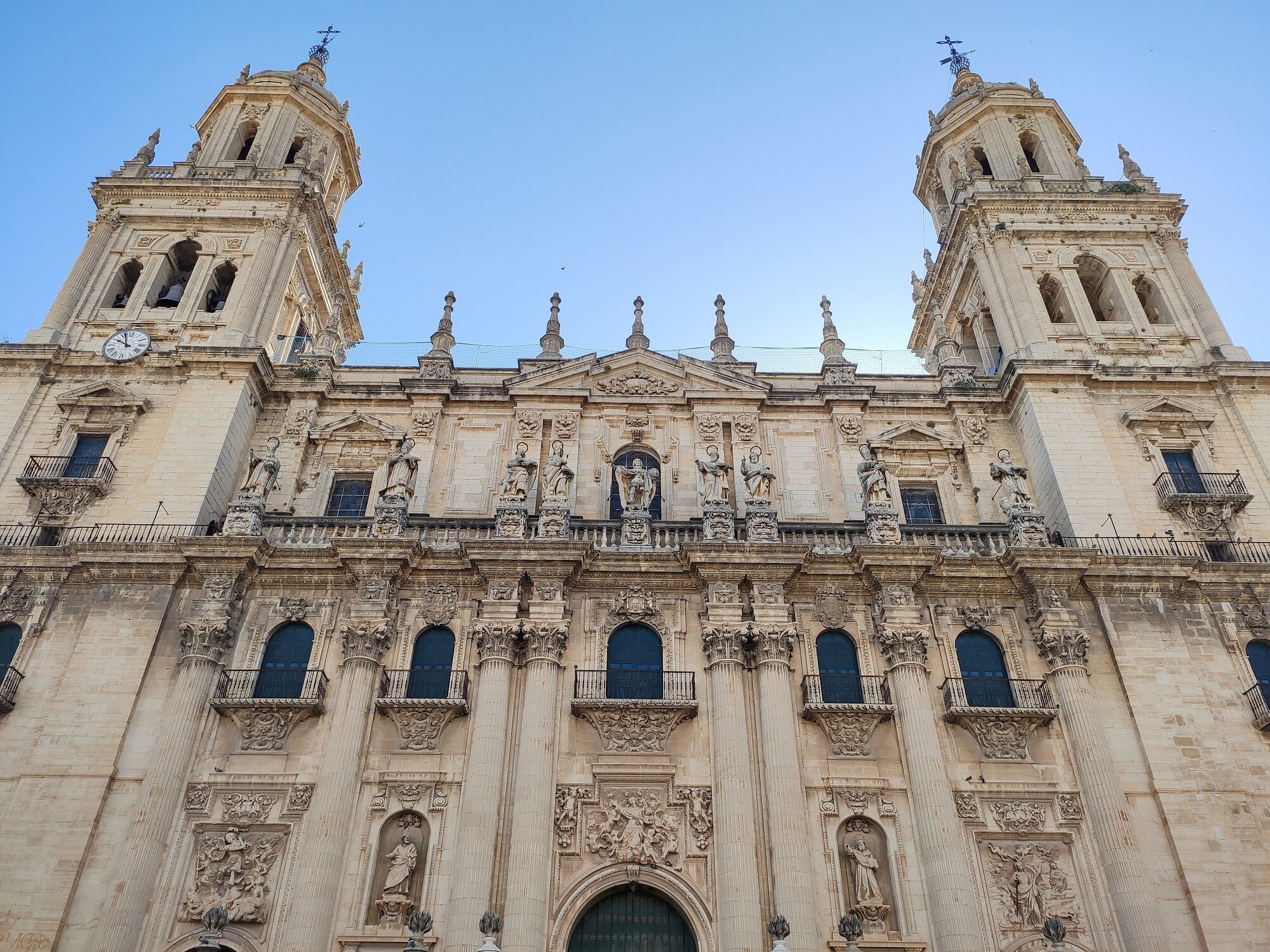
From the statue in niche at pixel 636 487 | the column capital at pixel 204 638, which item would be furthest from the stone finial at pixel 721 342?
the column capital at pixel 204 638

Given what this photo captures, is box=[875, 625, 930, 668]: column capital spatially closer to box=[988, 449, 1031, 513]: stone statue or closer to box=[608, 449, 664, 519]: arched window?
box=[988, 449, 1031, 513]: stone statue

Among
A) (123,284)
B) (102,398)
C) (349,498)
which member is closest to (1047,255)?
(349,498)

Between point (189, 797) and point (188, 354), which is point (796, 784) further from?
point (188, 354)

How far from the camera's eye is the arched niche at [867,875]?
58.1ft

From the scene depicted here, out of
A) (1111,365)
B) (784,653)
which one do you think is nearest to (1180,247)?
(1111,365)

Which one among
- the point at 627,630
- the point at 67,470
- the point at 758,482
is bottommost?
the point at 627,630

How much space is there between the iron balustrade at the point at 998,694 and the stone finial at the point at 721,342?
10.6m

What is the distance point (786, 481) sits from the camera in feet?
80.3

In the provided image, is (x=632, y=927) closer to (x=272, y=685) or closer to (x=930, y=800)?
(x=930, y=800)

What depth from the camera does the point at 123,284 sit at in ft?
92.1

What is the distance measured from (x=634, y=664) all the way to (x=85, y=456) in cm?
1406

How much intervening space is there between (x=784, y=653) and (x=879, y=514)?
3990 mm

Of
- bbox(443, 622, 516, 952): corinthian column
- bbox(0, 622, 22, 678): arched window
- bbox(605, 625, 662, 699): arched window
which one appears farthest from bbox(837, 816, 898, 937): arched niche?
bbox(0, 622, 22, 678): arched window

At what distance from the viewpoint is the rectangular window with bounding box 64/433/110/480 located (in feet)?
76.2
